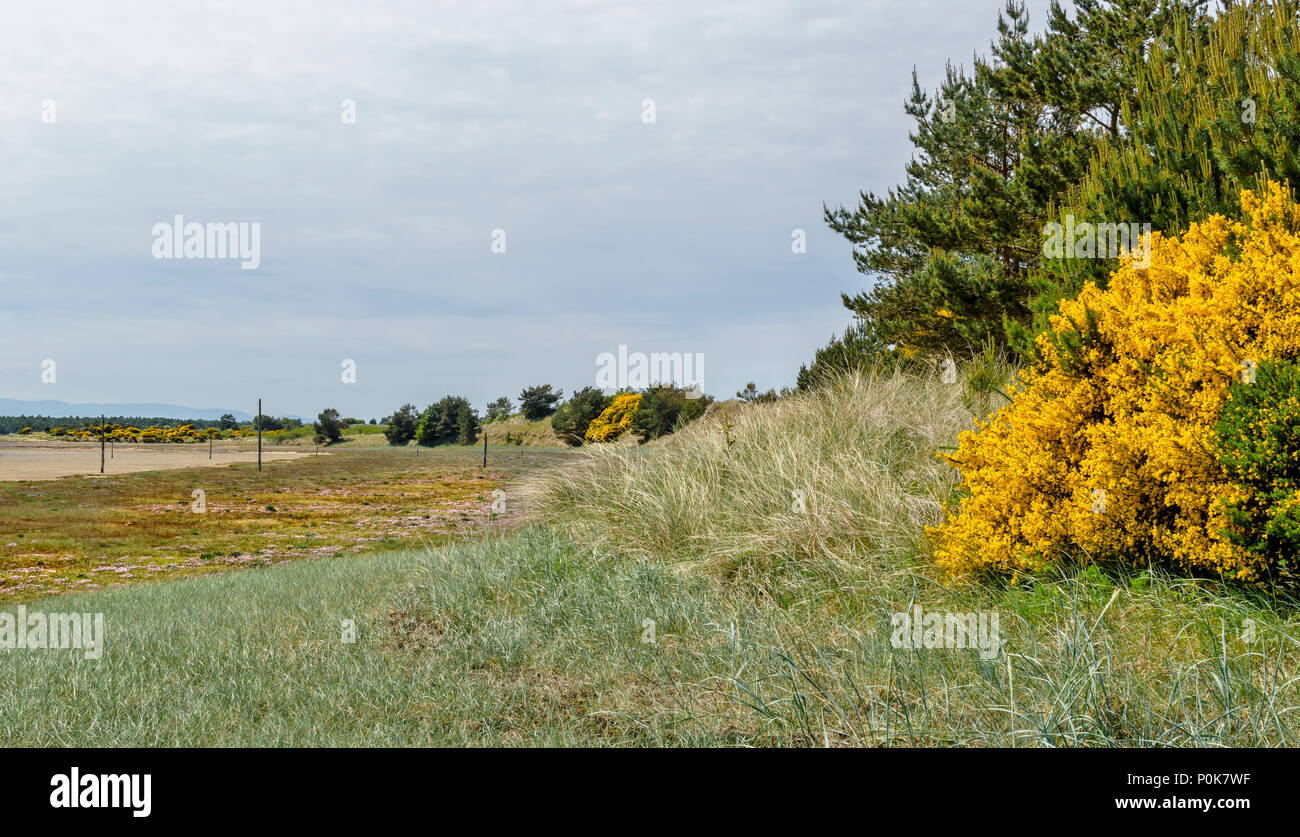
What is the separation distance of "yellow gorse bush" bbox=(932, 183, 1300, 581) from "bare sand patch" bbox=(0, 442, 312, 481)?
99.1ft

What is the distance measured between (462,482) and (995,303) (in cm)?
1463

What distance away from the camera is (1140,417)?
4.80 m

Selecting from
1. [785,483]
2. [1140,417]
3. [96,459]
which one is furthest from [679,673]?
[96,459]

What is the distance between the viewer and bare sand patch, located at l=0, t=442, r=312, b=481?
28188 mm

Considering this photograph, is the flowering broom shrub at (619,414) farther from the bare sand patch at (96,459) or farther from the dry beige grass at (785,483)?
the bare sand patch at (96,459)

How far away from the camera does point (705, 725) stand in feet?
10.7

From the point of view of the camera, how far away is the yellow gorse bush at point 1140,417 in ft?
14.7

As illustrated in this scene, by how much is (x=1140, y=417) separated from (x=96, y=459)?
46519mm

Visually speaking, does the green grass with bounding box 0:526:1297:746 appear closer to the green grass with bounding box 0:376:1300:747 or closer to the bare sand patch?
the green grass with bounding box 0:376:1300:747

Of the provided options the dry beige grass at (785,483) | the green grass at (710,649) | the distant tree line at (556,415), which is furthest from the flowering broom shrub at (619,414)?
the green grass at (710,649)

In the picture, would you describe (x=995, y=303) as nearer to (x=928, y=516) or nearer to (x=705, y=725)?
(x=928, y=516)

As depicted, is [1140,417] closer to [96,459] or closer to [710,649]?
[710,649]

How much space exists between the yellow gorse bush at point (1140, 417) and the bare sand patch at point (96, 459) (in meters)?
30.2
